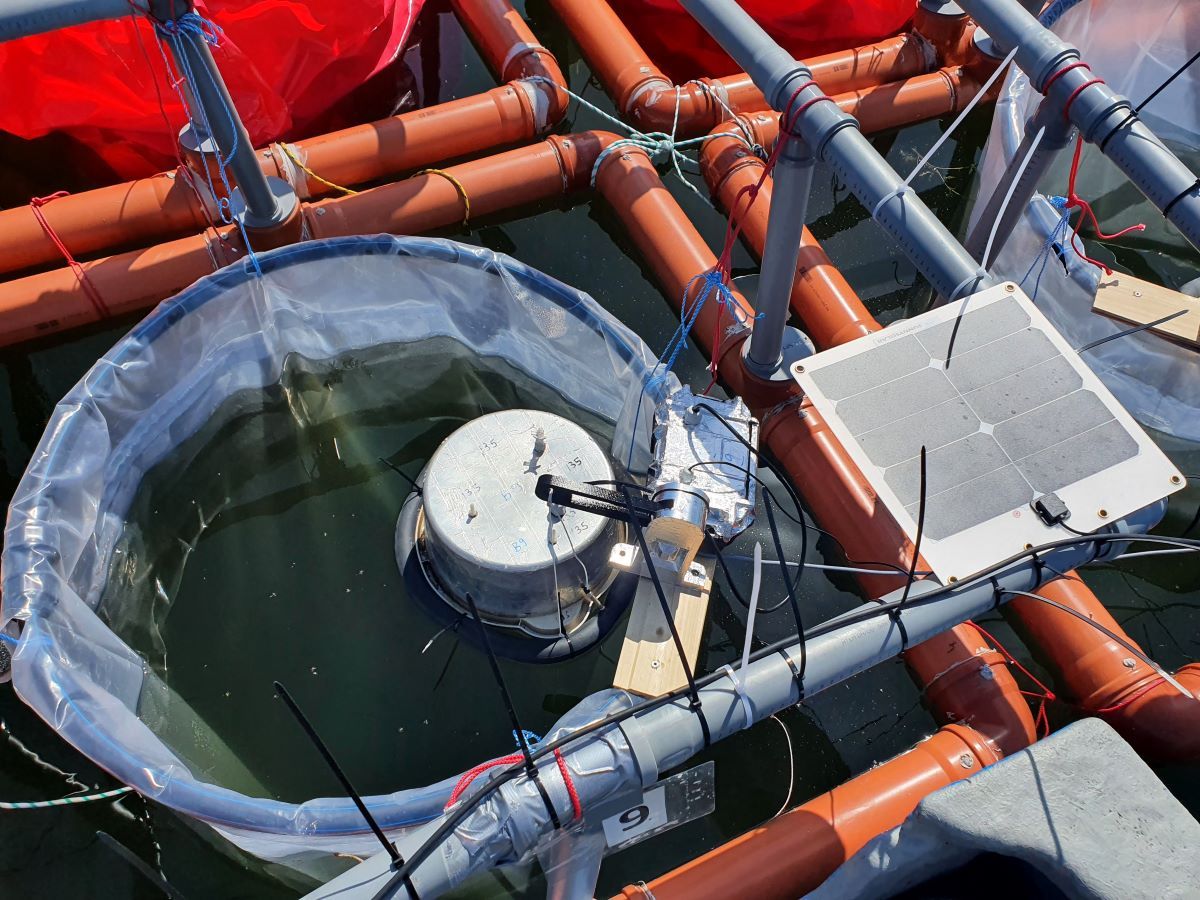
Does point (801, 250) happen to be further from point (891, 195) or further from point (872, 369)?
point (872, 369)

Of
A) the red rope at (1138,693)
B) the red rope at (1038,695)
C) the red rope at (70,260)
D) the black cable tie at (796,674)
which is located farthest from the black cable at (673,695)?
the red rope at (70,260)

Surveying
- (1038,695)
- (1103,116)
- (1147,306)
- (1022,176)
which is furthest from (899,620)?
(1147,306)

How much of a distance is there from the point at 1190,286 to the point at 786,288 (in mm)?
2473

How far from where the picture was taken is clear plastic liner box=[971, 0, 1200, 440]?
3957mm

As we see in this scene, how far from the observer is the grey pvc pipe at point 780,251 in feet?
9.40

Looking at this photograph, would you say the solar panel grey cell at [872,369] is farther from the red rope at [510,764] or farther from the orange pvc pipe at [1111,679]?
the red rope at [510,764]

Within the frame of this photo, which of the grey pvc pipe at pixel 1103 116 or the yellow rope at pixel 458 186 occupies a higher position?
the yellow rope at pixel 458 186

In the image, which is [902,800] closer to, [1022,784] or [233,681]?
[1022,784]

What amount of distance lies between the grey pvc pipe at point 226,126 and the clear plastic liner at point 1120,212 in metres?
3.07

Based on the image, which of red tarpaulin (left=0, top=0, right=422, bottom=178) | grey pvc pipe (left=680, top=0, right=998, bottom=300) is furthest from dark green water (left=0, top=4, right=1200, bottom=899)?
grey pvc pipe (left=680, top=0, right=998, bottom=300)

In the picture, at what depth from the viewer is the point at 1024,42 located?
3.03m

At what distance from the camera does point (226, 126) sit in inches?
132

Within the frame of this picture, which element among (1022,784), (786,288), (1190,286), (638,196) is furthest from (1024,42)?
(1022,784)

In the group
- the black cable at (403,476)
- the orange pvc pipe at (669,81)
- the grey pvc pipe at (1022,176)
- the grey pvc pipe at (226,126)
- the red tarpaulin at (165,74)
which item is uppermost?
the red tarpaulin at (165,74)
